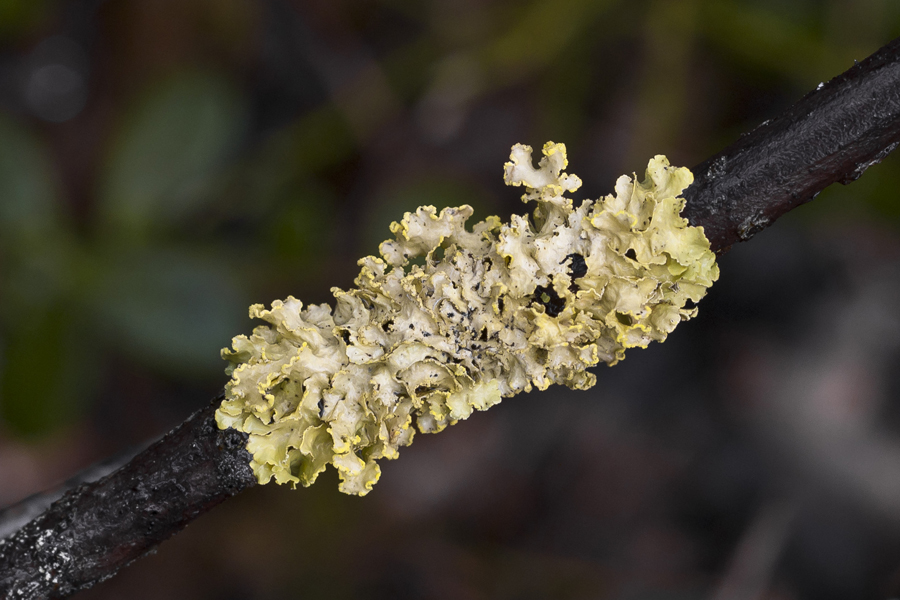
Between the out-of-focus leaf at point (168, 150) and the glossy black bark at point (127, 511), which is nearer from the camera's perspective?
the glossy black bark at point (127, 511)

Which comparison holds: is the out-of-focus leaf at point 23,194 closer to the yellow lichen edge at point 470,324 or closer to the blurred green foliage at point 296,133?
the blurred green foliage at point 296,133

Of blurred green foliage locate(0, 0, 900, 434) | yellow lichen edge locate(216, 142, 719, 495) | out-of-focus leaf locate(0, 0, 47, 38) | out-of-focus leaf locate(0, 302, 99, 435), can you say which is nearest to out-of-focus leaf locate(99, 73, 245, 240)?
blurred green foliage locate(0, 0, 900, 434)

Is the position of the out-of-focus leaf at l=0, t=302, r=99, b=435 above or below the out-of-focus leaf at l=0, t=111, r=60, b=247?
below

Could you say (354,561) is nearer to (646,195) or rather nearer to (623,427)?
(623,427)

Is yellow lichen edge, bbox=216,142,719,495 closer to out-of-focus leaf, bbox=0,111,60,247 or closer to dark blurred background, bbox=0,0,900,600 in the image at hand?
dark blurred background, bbox=0,0,900,600

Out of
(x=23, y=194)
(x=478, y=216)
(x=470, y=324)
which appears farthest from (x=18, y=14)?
(x=470, y=324)

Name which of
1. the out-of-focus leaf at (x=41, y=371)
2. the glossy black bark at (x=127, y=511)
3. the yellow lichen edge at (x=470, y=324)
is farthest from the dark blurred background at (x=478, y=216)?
the yellow lichen edge at (x=470, y=324)
